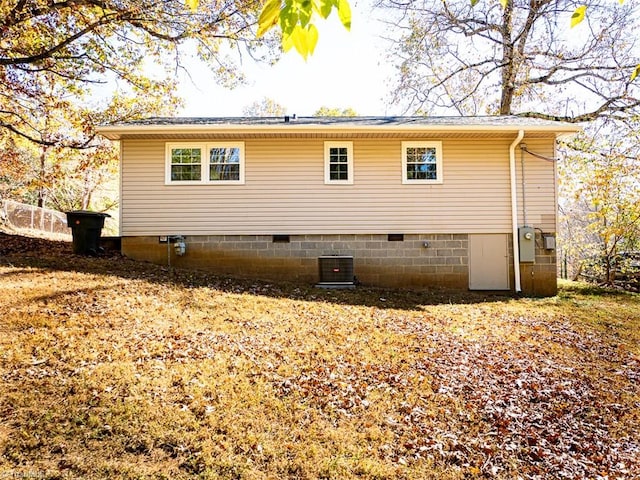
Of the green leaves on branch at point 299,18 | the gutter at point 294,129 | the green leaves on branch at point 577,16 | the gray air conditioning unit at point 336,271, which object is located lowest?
the gray air conditioning unit at point 336,271

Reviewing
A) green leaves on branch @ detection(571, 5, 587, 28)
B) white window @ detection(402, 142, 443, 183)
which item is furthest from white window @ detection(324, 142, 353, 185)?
green leaves on branch @ detection(571, 5, 587, 28)

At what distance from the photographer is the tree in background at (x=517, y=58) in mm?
13055

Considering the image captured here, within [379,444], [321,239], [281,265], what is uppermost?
[321,239]

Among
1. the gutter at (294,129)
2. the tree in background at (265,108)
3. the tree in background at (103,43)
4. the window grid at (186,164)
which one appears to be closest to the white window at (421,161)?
the gutter at (294,129)

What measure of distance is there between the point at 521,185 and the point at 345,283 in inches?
185

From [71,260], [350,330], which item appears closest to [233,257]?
[71,260]

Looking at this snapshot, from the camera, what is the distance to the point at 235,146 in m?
9.09

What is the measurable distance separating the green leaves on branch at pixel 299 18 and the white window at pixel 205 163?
7867mm

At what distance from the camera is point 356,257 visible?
9.02 meters

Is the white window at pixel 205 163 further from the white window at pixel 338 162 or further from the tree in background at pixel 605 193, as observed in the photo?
the tree in background at pixel 605 193

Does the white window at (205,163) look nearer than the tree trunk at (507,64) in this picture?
Yes

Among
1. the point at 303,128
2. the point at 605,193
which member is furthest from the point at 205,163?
the point at 605,193

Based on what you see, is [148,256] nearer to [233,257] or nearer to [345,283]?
[233,257]

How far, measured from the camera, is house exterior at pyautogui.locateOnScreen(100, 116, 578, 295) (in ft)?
29.4
